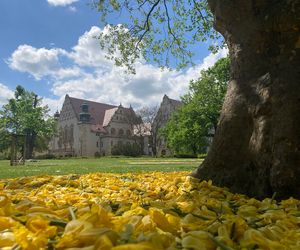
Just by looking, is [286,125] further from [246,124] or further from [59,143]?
[59,143]

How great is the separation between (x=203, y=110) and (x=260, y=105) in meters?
47.7

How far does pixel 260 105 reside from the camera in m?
4.08

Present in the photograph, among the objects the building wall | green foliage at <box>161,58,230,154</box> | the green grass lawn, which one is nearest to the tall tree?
the green grass lawn

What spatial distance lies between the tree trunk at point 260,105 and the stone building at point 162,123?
235 feet

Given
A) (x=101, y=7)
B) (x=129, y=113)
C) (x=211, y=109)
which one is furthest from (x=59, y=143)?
(x=101, y=7)

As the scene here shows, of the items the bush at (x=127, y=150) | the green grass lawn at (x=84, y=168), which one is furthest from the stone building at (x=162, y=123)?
the green grass lawn at (x=84, y=168)

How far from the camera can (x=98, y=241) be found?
112 cm

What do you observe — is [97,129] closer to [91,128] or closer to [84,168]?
[91,128]

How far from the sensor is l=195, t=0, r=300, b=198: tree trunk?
3.66m

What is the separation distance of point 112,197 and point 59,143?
287ft

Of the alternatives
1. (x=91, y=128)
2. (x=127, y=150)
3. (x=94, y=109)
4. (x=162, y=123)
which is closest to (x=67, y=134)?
(x=91, y=128)

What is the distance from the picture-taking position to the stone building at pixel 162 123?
77438mm

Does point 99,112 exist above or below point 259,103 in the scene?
above

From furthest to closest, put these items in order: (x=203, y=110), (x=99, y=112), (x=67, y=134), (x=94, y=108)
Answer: (x=99, y=112)
(x=94, y=108)
(x=67, y=134)
(x=203, y=110)
